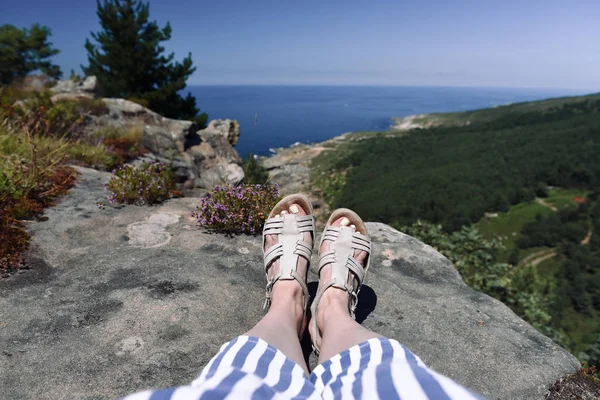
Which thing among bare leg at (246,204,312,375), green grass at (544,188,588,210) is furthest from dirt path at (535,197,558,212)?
bare leg at (246,204,312,375)

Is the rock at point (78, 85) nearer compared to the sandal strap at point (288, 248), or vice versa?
the sandal strap at point (288, 248)

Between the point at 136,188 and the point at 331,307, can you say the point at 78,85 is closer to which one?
the point at 136,188

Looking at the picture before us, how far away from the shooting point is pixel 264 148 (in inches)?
5207

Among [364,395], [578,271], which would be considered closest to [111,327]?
[364,395]

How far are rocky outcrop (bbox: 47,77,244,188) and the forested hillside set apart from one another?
117 ft

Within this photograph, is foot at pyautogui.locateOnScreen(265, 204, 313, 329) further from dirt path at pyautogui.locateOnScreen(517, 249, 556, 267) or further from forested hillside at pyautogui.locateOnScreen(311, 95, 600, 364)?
dirt path at pyautogui.locateOnScreen(517, 249, 556, 267)

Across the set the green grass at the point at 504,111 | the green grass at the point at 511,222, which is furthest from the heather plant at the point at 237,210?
the green grass at the point at 504,111

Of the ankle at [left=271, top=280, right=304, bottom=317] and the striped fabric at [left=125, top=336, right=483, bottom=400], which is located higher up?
the striped fabric at [left=125, top=336, right=483, bottom=400]

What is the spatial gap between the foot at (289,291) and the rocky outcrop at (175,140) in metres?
5.57

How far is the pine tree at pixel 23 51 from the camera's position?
26.6 metres

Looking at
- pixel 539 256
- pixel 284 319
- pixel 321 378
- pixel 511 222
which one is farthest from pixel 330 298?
pixel 511 222

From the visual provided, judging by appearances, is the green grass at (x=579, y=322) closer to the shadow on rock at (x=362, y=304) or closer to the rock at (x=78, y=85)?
the shadow on rock at (x=362, y=304)

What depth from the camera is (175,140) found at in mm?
11875

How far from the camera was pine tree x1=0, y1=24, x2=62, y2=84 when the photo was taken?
87.2 feet
